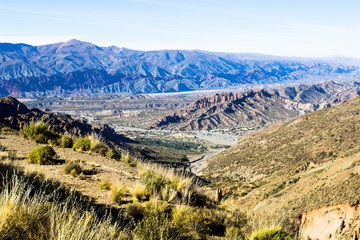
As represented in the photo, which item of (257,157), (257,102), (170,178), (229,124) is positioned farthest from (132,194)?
(257,102)

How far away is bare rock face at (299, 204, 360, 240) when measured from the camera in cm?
1270

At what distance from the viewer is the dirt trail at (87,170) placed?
778 centimetres

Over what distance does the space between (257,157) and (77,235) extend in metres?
53.2

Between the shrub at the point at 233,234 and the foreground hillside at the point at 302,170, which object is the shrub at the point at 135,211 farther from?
the foreground hillside at the point at 302,170

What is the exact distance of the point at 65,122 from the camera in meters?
71.8

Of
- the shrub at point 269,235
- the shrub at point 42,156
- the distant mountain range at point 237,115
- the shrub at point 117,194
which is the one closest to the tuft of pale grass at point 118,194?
the shrub at point 117,194

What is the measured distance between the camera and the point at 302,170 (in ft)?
103

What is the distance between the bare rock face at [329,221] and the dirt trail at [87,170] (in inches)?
359

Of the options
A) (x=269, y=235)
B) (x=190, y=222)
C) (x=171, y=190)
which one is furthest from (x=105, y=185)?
(x=269, y=235)

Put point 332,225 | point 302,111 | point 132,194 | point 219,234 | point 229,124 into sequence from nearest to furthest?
point 219,234 < point 132,194 < point 332,225 < point 229,124 < point 302,111

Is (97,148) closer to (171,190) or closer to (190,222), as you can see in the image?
(171,190)

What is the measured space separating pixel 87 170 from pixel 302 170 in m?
28.7

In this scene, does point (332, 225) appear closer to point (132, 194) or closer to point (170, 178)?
point (170, 178)

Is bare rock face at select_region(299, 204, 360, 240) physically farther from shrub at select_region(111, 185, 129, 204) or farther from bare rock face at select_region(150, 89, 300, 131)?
bare rock face at select_region(150, 89, 300, 131)
